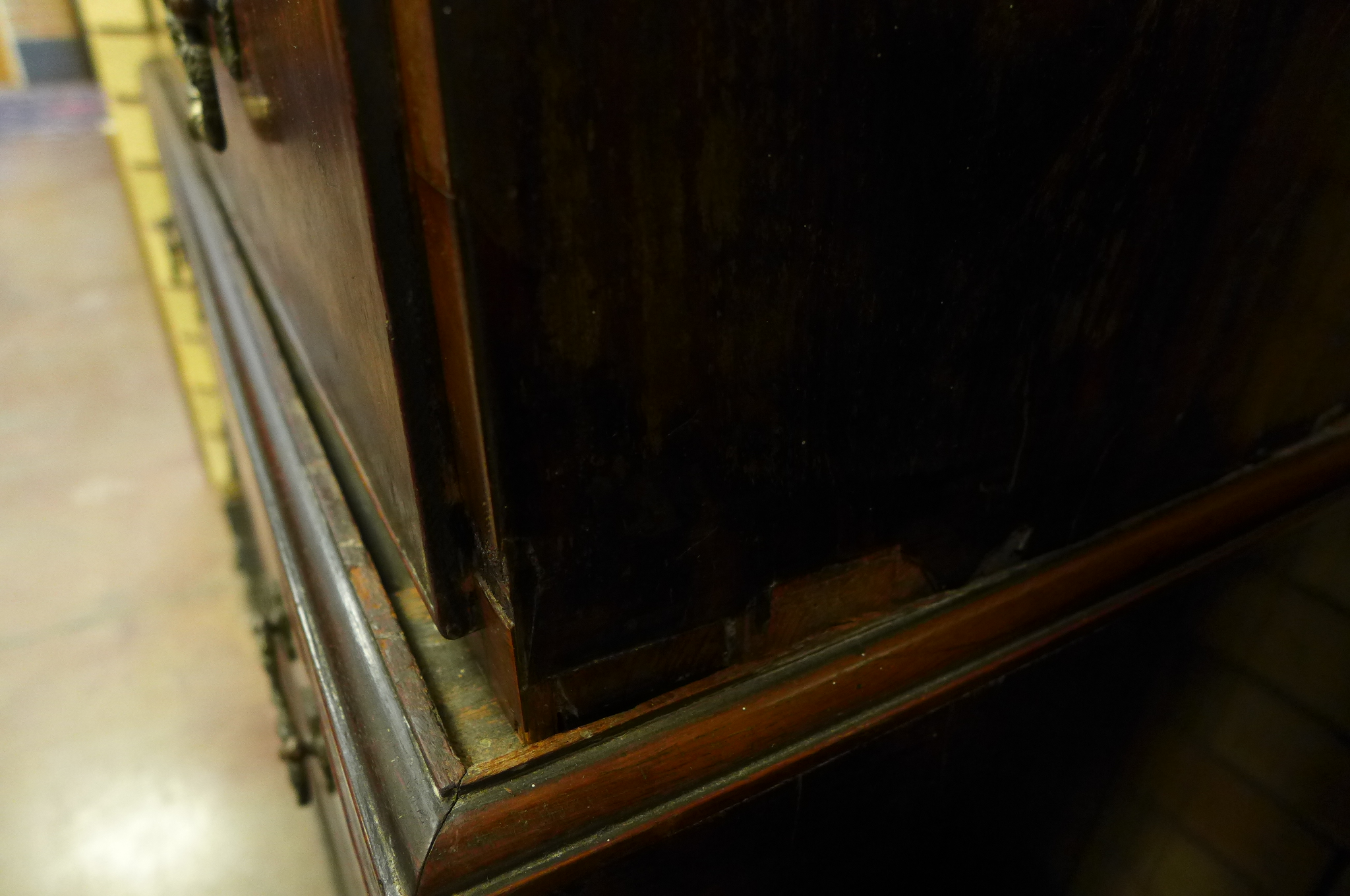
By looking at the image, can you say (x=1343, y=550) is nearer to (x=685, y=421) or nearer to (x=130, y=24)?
(x=685, y=421)

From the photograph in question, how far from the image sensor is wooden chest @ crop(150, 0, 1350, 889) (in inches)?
13.2

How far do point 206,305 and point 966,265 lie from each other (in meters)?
1.22

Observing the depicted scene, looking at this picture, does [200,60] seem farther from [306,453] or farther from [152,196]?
[152,196]

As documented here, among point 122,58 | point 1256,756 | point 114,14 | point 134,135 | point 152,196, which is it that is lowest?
point 1256,756

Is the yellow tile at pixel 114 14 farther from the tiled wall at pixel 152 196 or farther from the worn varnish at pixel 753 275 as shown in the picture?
the worn varnish at pixel 753 275

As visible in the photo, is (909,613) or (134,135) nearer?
(909,613)

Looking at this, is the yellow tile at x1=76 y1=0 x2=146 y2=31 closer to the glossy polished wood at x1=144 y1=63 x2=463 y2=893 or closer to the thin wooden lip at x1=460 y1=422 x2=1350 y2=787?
the glossy polished wood at x1=144 y1=63 x2=463 y2=893

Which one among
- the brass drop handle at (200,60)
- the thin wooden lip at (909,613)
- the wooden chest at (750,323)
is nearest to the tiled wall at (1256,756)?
the thin wooden lip at (909,613)

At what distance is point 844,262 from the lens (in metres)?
0.42

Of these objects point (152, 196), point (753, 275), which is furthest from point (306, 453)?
point (152, 196)

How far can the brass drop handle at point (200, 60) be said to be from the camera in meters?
0.76

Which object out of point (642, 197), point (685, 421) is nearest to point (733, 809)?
point (685, 421)

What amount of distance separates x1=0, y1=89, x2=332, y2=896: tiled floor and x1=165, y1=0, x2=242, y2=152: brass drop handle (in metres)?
1.05

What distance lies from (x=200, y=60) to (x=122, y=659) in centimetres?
184
